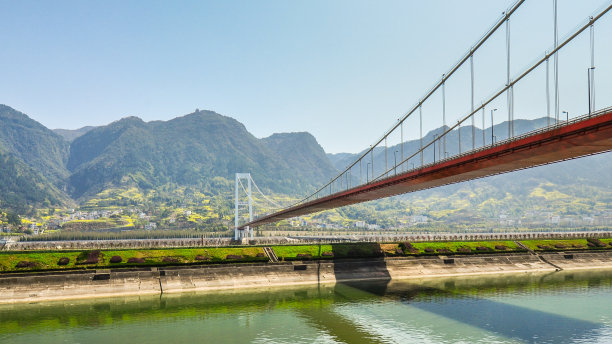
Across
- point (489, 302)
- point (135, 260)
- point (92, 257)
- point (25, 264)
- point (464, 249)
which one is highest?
point (92, 257)

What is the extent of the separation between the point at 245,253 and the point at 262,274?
180 inches

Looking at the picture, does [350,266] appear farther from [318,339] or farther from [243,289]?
[318,339]

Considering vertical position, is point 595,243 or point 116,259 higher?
point 116,259

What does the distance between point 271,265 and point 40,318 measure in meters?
26.1

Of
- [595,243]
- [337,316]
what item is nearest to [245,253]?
[337,316]

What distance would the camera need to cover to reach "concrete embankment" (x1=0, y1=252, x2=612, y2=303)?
49562mm

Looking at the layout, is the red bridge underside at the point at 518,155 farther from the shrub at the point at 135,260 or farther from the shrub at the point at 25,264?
the shrub at the point at 25,264

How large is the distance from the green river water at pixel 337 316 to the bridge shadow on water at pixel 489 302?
0.31ft

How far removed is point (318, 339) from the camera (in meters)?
35.3

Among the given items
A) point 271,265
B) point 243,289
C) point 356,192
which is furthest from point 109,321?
point 356,192

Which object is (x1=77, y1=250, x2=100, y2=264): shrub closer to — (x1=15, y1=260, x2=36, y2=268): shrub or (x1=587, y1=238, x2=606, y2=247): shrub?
(x1=15, y1=260, x2=36, y2=268): shrub

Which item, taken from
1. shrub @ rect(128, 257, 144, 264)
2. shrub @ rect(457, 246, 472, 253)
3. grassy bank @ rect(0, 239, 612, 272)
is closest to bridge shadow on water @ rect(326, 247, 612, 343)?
grassy bank @ rect(0, 239, 612, 272)

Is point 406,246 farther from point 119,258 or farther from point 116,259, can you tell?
point 116,259

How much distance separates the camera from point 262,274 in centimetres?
5856
